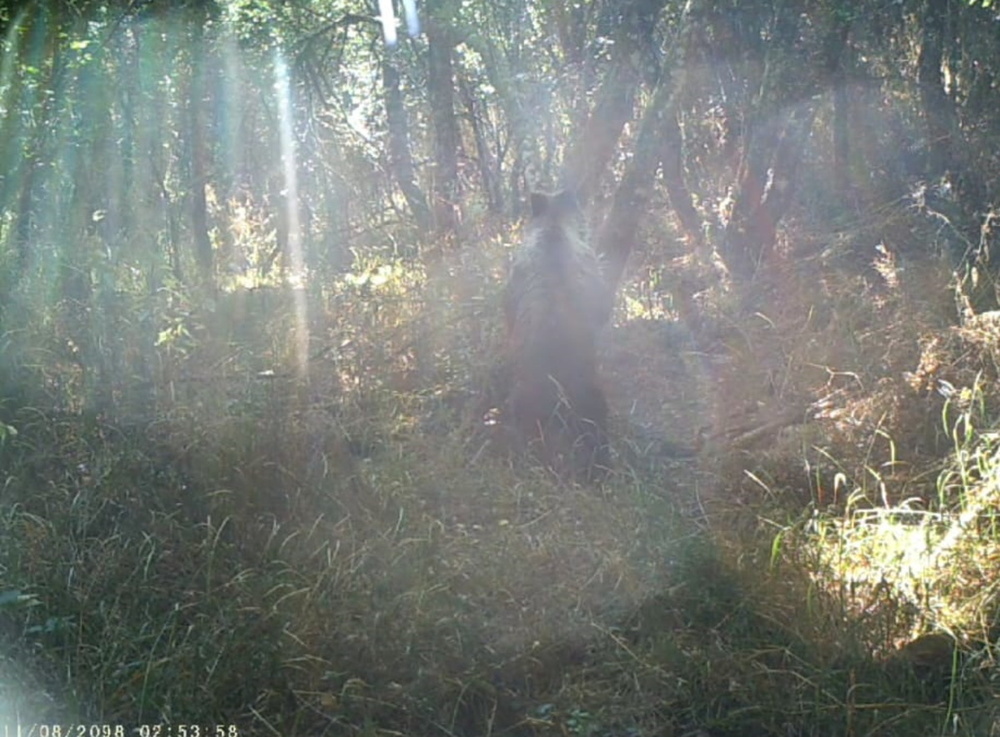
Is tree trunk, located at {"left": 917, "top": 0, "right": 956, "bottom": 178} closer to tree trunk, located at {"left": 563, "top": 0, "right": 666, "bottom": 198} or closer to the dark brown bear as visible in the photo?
tree trunk, located at {"left": 563, "top": 0, "right": 666, "bottom": 198}

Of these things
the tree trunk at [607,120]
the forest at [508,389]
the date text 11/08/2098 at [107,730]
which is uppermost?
the tree trunk at [607,120]

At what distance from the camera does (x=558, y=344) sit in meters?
6.56

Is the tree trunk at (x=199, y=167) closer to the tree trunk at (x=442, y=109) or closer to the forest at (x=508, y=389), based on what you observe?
the forest at (x=508, y=389)

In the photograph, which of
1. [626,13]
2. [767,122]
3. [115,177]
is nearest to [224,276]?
[115,177]

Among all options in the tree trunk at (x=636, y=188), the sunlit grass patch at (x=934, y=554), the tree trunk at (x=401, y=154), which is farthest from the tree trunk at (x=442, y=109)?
the sunlit grass patch at (x=934, y=554)

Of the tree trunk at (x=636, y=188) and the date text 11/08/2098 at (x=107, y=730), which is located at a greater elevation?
the tree trunk at (x=636, y=188)

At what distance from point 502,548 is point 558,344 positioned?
182 centimetres

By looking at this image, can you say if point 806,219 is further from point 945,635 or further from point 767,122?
point 945,635

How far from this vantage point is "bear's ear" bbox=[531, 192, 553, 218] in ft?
25.6

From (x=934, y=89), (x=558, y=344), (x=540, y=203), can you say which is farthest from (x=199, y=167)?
(x=934, y=89)

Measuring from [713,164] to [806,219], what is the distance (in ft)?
4.72

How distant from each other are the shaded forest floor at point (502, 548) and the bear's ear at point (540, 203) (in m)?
1.04

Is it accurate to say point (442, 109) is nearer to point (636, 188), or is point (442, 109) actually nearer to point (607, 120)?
point (607, 120)

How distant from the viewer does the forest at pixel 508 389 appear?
157 inches
